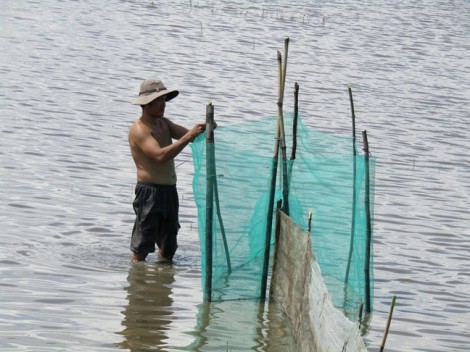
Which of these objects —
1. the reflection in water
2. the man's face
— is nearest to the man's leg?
the reflection in water

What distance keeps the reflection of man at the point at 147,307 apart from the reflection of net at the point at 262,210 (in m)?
0.43

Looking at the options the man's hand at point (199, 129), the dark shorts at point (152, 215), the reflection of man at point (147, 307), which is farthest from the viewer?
the dark shorts at point (152, 215)

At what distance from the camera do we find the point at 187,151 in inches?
514

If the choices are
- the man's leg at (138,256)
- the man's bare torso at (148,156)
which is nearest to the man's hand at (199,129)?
the man's bare torso at (148,156)

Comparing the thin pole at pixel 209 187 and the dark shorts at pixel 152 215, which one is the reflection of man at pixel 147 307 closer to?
the dark shorts at pixel 152 215

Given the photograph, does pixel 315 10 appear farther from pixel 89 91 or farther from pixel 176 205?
pixel 176 205

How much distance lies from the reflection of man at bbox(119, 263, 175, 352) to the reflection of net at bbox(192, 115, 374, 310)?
43 cm

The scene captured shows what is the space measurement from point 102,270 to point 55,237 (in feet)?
3.30

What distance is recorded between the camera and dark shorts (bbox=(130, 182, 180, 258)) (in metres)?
7.82

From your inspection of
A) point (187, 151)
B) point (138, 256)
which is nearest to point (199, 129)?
point (138, 256)

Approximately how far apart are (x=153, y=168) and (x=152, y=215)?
327 mm

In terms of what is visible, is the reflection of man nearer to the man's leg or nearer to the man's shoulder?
the man's leg

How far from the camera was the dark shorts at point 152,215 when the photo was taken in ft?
25.6

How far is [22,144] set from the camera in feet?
40.7
